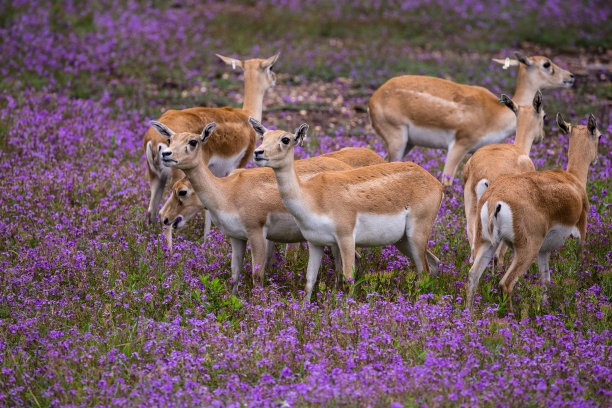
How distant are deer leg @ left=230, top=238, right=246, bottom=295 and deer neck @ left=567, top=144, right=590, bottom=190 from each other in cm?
402

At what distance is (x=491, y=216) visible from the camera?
7.58 metres

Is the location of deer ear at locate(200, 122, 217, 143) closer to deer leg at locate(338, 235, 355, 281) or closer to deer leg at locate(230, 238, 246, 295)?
deer leg at locate(230, 238, 246, 295)

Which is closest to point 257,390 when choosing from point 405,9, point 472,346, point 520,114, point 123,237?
point 472,346

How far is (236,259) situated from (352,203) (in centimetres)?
155

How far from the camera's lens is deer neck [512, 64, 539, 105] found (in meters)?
12.6

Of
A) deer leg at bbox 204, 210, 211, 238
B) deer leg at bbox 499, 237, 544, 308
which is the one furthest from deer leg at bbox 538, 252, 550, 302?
deer leg at bbox 204, 210, 211, 238

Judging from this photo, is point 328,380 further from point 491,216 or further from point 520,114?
point 520,114

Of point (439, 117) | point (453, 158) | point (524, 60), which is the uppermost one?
point (524, 60)

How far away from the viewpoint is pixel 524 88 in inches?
498

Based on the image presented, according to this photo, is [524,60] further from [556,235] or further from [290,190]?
[290,190]

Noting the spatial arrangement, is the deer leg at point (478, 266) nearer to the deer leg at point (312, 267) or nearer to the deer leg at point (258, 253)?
the deer leg at point (312, 267)

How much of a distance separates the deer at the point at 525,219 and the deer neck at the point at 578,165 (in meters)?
0.53

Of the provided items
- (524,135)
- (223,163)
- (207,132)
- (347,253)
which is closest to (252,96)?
(223,163)

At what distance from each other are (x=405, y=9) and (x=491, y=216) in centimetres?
1710
